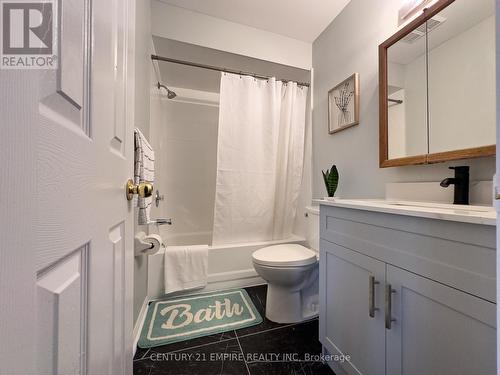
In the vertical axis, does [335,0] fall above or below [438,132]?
above

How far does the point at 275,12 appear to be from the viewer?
170 cm

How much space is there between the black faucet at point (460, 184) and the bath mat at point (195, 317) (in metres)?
1.30

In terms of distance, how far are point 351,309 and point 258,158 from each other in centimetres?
136

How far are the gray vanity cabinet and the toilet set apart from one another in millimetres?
298

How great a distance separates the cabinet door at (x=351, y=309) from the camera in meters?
0.82

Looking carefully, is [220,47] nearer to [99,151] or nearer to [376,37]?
[376,37]

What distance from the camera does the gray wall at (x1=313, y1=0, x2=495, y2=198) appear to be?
4.26 ft

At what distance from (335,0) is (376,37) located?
51cm

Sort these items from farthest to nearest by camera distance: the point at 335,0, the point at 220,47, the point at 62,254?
1. the point at 220,47
2. the point at 335,0
3. the point at 62,254

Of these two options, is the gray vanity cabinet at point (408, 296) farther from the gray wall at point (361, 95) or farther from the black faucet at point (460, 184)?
the gray wall at point (361, 95)

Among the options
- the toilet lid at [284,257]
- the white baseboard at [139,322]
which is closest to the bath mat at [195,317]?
the white baseboard at [139,322]

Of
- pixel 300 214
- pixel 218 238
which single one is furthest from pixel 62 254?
pixel 300 214

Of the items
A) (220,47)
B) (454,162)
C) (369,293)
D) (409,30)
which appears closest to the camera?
(369,293)

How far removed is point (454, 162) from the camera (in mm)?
986
